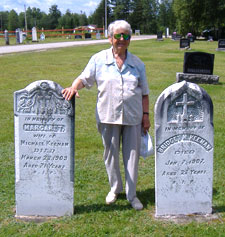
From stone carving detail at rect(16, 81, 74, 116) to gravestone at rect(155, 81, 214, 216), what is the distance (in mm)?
961

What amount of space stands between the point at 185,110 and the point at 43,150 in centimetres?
153

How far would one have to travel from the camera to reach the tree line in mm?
50812

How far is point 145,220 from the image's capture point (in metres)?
3.68

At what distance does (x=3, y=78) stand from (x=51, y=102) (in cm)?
1016

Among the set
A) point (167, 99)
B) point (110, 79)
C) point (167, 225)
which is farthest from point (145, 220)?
point (110, 79)

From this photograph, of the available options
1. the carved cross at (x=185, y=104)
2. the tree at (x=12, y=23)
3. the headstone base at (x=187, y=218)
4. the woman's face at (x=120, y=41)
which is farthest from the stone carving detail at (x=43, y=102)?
the tree at (x=12, y=23)

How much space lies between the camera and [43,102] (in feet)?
11.4

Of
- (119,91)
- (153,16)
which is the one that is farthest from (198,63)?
(153,16)

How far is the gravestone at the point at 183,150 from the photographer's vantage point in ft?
11.3

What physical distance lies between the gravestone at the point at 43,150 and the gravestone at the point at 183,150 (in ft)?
3.11

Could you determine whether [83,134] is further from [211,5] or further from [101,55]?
[211,5]

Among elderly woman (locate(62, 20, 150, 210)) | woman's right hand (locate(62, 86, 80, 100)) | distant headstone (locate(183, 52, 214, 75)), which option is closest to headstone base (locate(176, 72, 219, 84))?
distant headstone (locate(183, 52, 214, 75))

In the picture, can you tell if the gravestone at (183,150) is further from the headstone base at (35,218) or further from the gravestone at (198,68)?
the gravestone at (198,68)

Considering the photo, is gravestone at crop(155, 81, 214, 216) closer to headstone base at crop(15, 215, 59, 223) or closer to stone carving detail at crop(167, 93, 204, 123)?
stone carving detail at crop(167, 93, 204, 123)
